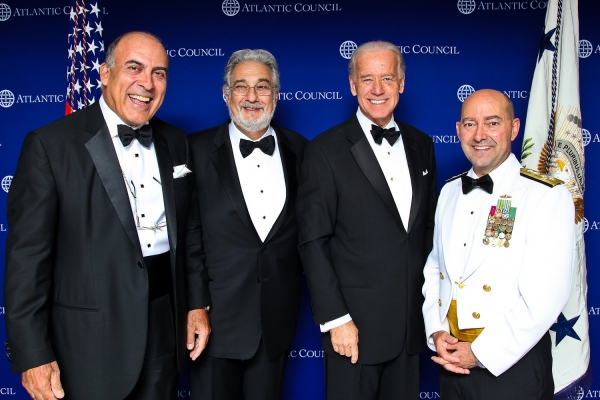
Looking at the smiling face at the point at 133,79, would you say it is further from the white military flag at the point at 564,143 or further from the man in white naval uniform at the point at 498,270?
the white military flag at the point at 564,143

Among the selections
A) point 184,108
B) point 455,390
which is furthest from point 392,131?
point 184,108

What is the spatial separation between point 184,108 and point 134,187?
4.66ft

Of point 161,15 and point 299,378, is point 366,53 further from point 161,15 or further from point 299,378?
point 299,378

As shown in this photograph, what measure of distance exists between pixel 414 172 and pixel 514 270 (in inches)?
25.0

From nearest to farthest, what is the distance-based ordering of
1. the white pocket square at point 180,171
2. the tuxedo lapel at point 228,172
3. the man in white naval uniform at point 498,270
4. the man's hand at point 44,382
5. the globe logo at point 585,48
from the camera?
1. the man's hand at point 44,382
2. the man in white naval uniform at point 498,270
3. the white pocket square at point 180,171
4. the tuxedo lapel at point 228,172
5. the globe logo at point 585,48

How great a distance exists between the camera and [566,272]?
1751 millimetres

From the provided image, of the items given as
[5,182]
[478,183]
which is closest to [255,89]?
[478,183]

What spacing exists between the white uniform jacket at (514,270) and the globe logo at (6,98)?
2907 millimetres

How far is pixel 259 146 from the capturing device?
2334 mm

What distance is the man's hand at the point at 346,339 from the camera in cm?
204

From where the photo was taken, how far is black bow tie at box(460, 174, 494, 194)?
192cm

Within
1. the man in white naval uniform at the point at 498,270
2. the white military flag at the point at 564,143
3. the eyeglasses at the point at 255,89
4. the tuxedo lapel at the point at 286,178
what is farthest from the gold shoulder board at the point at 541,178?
the eyeglasses at the point at 255,89

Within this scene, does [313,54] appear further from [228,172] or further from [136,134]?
[136,134]

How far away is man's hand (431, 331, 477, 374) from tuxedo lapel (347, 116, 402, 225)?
506 mm
